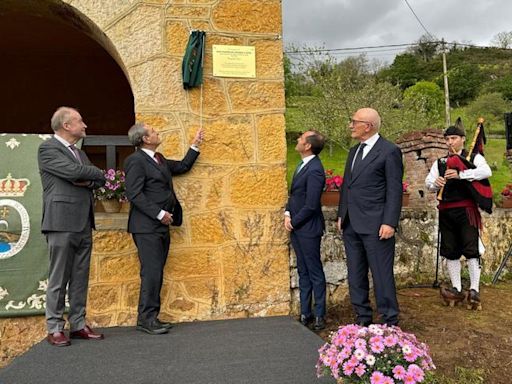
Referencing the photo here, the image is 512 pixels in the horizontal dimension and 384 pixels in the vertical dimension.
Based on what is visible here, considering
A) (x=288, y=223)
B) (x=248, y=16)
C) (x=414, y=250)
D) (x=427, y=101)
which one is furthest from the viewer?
(x=427, y=101)

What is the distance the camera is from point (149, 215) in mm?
3449

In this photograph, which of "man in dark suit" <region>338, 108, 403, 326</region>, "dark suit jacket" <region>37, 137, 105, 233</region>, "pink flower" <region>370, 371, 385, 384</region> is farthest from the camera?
"man in dark suit" <region>338, 108, 403, 326</region>

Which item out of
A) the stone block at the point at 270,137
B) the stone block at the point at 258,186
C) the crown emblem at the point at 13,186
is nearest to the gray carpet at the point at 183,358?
the stone block at the point at 258,186

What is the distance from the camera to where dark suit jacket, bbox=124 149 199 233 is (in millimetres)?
3457

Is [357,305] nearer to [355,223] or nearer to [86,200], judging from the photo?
[355,223]

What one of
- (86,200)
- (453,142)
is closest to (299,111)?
(453,142)

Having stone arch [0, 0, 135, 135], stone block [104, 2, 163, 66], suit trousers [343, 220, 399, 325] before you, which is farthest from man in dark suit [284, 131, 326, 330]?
stone arch [0, 0, 135, 135]

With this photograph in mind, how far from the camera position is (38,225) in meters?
3.80

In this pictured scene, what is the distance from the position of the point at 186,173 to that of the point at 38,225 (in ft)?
4.19

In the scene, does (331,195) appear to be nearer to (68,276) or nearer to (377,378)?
(68,276)

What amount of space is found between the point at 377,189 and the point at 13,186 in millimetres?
2904

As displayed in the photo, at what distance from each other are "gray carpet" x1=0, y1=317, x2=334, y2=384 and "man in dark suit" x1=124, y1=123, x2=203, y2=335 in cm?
22

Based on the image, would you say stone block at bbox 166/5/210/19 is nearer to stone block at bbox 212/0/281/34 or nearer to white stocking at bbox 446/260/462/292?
stone block at bbox 212/0/281/34

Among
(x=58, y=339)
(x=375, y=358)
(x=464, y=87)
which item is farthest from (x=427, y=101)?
(x=375, y=358)
